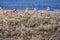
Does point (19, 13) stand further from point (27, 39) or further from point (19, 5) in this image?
point (27, 39)

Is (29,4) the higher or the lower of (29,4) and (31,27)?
the higher

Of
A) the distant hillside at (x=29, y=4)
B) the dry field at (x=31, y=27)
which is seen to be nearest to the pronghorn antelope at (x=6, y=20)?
the dry field at (x=31, y=27)

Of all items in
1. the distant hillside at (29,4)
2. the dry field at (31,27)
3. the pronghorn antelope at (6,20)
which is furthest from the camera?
the distant hillside at (29,4)

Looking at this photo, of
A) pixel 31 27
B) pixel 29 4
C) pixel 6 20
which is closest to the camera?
pixel 31 27

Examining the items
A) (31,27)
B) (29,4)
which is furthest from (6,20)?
(29,4)

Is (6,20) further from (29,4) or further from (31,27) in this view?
(29,4)

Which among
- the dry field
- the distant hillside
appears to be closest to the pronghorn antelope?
the dry field

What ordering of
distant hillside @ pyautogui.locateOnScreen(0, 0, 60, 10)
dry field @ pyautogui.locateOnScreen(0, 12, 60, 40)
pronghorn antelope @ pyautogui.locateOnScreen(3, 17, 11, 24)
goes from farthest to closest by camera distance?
distant hillside @ pyautogui.locateOnScreen(0, 0, 60, 10) < pronghorn antelope @ pyautogui.locateOnScreen(3, 17, 11, 24) < dry field @ pyautogui.locateOnScreen(0, 12, 60, 40)

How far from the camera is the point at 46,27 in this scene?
22.6ft

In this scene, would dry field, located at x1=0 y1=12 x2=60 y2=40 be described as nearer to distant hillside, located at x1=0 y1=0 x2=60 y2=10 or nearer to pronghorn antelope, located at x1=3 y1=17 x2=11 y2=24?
pronghorn antelope, located at x1=3 y1=17 x2=11 y2=24

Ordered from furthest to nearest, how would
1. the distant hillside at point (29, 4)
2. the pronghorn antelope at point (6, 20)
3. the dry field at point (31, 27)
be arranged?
the distant hillside at point (29, 4) → the pronghorn antelope at point (6, 20) → the dry field at point (31, 27)

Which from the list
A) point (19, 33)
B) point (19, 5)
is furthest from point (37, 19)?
point (19, 5)

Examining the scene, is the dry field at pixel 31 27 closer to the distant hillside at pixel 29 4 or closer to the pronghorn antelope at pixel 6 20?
the pronghorn antelope at pixel 6 20

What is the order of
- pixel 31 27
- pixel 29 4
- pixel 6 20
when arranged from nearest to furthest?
pixel 31 27 < pixel 6 20 < pixel 29 4
